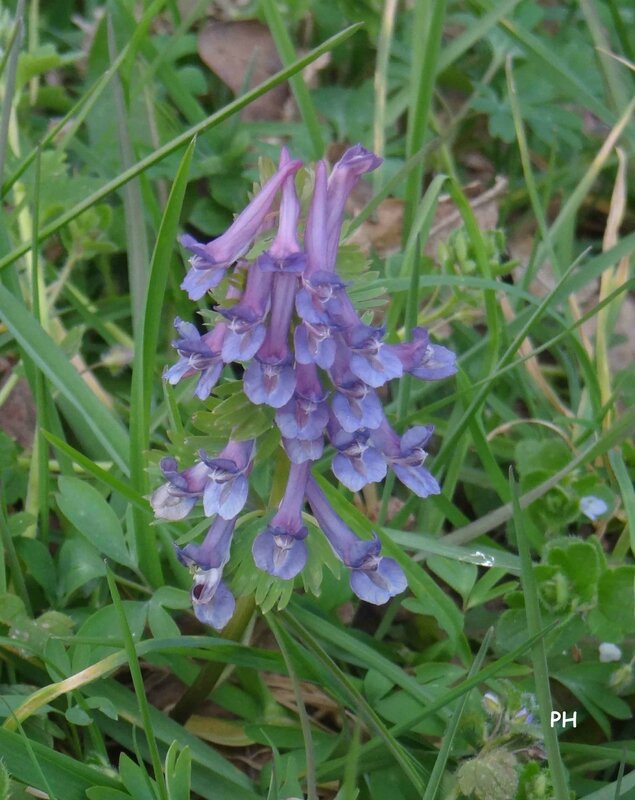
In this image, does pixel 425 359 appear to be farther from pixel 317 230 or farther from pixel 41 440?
pixel 41 440

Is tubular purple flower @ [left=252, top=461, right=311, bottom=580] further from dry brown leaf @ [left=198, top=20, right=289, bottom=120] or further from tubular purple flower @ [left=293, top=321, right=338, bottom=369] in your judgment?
dry brown leaf @ [left=198, top=20, right=289, bottom=120]

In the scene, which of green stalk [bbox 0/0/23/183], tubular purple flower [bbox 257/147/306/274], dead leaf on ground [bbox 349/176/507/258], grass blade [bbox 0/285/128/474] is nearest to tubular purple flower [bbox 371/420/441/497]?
tubular purple flower [bbox 257/147/306/274]

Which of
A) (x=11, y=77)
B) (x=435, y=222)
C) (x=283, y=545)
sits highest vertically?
(x=11, y=77)

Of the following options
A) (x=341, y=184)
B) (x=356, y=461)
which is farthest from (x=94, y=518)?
(x=341, y=184)

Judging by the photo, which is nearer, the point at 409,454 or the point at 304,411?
the point at 304,411

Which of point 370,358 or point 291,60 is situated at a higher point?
point 291,60

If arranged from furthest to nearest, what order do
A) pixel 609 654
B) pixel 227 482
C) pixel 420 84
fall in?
pixel 420 84 < pixel 609 654 < pixel 227 482

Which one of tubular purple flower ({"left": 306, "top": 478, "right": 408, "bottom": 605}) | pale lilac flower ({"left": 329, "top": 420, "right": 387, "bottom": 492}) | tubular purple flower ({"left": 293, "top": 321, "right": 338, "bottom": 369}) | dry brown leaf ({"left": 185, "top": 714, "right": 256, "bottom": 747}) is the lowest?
dry brown leaf ({"left": 185, "top": 714, "right": 256, "bottom": 747})
